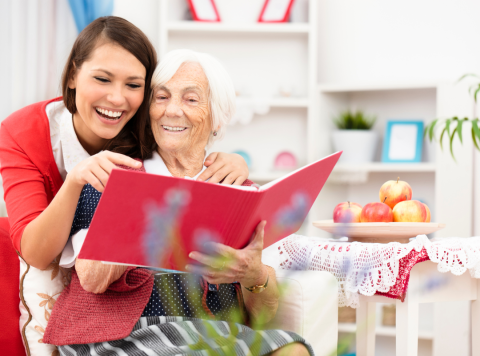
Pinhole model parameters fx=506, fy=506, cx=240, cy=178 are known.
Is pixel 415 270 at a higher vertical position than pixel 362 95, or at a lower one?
lower

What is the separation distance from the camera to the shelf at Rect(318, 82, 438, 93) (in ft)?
9.01

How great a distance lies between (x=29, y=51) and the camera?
2609 millimetres

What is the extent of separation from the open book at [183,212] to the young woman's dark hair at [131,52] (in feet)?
1.66

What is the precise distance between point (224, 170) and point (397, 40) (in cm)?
224

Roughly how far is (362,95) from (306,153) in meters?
0.51

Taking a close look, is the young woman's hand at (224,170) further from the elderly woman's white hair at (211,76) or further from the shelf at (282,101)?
the shelf at (282,101)

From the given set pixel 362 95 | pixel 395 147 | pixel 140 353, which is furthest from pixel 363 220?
pixel 362 95

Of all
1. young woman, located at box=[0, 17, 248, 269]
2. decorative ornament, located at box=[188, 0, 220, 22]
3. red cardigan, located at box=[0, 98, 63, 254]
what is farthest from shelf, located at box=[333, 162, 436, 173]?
red cardigan, located at box=[0, 98, 63, 254]

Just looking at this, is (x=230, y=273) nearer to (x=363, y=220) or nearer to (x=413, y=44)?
(x=363, y=220)

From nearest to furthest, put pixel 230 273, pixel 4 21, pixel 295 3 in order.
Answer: pixel 230 273, pixel 4 21, pixel 295 3

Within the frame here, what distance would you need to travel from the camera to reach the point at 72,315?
1069 mm

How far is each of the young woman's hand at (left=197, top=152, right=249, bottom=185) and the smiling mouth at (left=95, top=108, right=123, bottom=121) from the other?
0.81 ft

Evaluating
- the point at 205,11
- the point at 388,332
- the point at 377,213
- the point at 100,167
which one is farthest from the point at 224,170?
the point at 205,11

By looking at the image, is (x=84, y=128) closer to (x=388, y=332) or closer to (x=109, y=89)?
(x=109, y=89)
